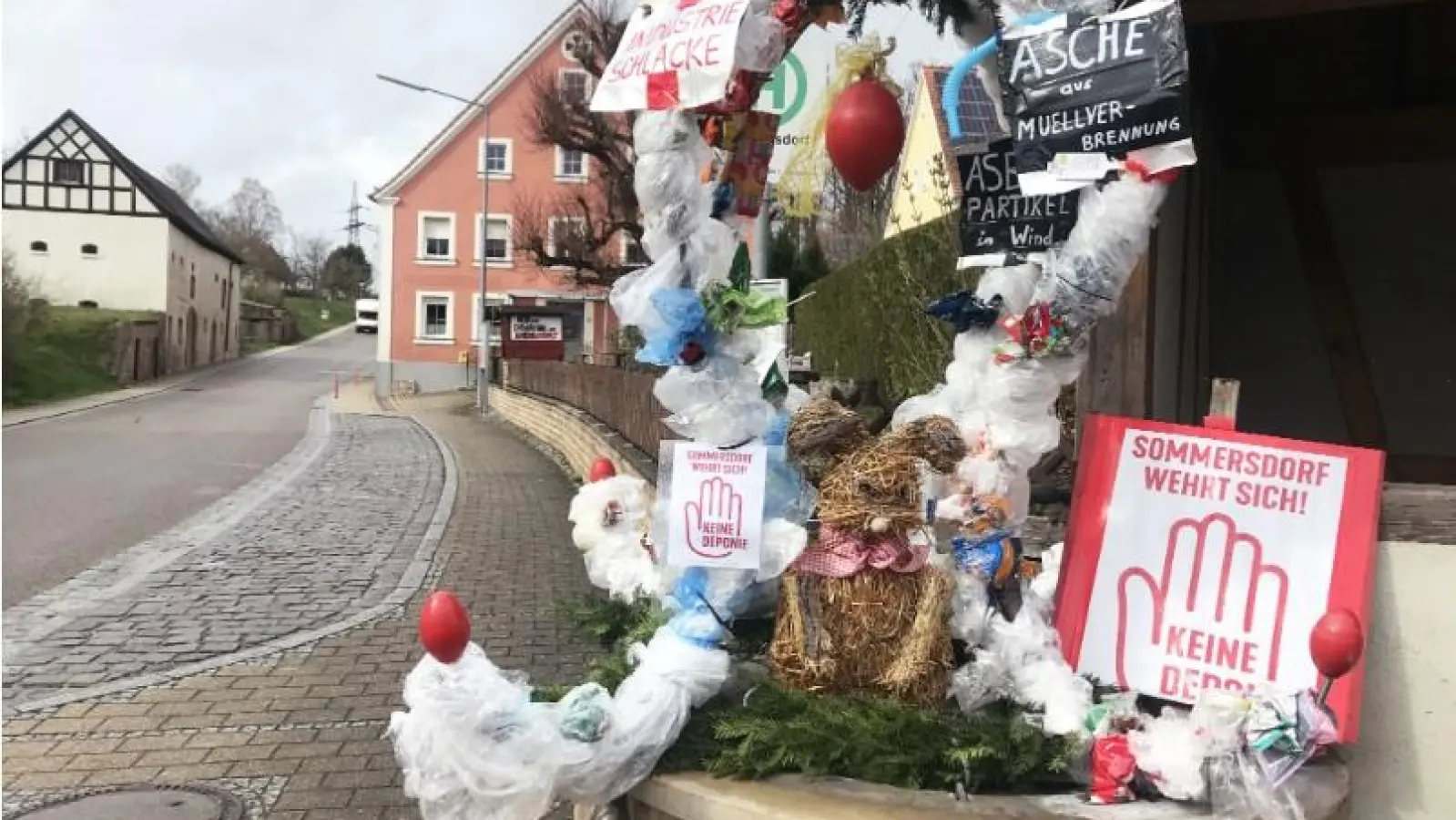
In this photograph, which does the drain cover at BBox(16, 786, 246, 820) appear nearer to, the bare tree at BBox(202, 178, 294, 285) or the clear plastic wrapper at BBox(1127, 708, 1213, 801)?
the clear plastic wrapper at BBox(1127, 708, 1213, 801)

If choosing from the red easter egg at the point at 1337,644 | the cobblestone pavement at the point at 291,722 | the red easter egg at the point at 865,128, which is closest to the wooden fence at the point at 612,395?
the cobblestone pavement at the point at 291,722

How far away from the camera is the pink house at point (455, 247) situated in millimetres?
39500

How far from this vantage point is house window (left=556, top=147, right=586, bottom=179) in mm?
39625

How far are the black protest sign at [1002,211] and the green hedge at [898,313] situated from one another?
2.95m

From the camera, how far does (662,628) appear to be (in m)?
3.39

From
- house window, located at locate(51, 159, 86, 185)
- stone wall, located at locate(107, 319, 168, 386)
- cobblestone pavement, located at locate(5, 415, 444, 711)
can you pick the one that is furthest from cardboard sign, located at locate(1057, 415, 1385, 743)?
house window, located at locate(51, 159, 86, 185)

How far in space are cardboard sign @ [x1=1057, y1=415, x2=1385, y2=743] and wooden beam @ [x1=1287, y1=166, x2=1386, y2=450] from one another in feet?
13.6

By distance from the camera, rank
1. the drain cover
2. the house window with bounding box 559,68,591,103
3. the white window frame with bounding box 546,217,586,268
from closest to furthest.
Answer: the drain cover → the house window with bounding box 559,68,591,103 → the white window frame with bounding box 546,217,586,268

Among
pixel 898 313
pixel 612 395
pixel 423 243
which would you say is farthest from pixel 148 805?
pixel 423 243

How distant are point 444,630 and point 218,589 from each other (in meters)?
6.22

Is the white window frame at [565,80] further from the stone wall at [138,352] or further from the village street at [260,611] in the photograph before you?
the stone wall at [138,352]

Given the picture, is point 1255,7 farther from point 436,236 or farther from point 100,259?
point 100,259

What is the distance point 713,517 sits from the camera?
338 cm

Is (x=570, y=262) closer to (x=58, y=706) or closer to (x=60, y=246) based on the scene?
(x=58, y=706)
